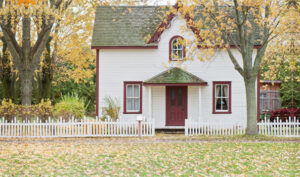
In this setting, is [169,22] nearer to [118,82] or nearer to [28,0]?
[118,82]

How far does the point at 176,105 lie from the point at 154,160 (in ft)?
38.2

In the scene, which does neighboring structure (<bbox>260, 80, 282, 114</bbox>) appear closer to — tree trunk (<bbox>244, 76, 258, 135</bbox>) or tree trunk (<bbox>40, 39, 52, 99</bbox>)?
tree trunk (<bbox>244, 76, 258, 135</bbox>)

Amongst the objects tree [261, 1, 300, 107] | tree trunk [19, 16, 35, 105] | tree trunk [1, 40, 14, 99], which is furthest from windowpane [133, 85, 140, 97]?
tree trunk [1, 40, 14, 99]

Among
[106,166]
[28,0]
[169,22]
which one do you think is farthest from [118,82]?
[106,166]

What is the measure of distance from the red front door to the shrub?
2942 millimetres

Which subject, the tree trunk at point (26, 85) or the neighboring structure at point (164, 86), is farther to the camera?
the neighboring structure at point (164, 86)

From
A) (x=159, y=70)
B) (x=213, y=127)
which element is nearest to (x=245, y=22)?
(x=213, y=127)

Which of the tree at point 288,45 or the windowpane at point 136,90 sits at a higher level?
the tree at point 288,45

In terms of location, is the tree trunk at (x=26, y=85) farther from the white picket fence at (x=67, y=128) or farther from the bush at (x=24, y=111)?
the white picket fence at (x=67, y=128)

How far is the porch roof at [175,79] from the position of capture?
2262 centimetres

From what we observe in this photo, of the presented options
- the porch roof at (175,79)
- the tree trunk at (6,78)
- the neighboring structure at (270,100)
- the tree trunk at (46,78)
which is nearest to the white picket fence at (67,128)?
the porch roof at (175,79)

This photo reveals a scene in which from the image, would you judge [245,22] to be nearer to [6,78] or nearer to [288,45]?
[288,45]

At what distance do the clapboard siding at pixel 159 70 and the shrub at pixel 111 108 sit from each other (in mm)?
295

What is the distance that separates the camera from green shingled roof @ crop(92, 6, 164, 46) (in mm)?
23672
